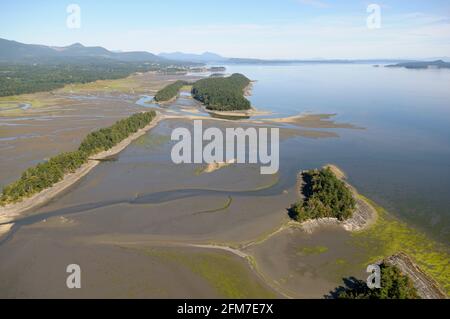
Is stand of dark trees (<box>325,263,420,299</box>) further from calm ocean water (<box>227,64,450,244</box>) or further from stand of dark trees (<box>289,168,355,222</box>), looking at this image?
calm ocean water (<box>227,64,450,244</box>)

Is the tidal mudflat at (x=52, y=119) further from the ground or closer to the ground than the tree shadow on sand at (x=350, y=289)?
further from the ground

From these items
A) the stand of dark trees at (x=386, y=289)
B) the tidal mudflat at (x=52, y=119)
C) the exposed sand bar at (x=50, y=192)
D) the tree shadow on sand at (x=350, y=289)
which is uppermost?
the tidal mudflat at (x=52, y=119)

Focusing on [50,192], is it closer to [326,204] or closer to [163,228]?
[163,228]

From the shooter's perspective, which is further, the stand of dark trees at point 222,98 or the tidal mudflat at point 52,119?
the stand of dark trees at point 222,98

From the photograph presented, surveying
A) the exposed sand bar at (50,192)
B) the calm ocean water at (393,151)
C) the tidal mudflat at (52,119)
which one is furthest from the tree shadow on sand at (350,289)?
the tidal mudflat at (52,119)

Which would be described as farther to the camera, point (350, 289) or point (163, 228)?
point (163, 228)

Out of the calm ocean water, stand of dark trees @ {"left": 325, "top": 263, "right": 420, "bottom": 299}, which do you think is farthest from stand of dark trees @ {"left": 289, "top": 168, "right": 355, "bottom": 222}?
stand of dark trees @ {"left": 325, "top": 263, "right": 420, "bottom": 299}

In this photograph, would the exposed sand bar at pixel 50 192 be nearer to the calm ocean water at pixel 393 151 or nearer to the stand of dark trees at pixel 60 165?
the stand of dark trees at pixel 60 165

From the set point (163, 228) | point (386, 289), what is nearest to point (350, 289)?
point (386, 289)
